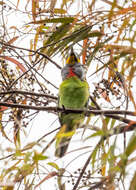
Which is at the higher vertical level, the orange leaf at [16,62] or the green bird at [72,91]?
the orange leaf at [16,62]

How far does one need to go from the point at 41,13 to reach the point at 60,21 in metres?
0.21

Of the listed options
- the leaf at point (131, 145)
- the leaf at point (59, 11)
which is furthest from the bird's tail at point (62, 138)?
the leaf at point (59, 11)

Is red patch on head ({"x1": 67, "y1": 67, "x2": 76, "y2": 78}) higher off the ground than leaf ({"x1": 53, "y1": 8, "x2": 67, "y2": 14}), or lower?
lower

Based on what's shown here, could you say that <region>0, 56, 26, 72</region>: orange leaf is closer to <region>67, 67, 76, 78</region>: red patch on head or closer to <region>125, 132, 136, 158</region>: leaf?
<region>67, 67, 76, 78</region>: red patch on head

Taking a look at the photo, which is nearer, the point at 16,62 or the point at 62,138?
the point at 62,138

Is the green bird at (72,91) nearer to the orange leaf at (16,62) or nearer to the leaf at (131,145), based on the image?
the orange leaf at (16,62)

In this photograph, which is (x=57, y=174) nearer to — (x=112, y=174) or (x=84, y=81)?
(x=112, y=174)

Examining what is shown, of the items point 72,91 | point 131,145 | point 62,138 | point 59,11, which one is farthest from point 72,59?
point 131,145

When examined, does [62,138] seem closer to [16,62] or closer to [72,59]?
[16,62]

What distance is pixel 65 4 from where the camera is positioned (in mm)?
2221

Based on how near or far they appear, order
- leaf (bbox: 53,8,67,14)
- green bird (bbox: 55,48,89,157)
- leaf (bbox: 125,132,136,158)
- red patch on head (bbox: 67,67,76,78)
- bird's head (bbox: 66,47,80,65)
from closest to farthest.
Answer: leaf (bbox: 125,132,136,158) < leaf (bbox: 53,8,67,14) < green bird (bbox: 55,48,89,157) < red patch on head (bbox: 67,67,76,78) < bird's head (bbox: 66,47,80,65)

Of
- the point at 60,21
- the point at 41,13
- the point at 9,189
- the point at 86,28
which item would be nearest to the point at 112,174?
the point at 9,189

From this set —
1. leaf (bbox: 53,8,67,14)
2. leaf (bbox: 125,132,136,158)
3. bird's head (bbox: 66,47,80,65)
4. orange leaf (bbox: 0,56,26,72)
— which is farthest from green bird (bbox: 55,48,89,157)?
leaf (bbox: 125,132,136,158)

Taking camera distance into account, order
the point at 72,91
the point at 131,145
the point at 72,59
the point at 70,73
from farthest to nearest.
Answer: the point at 72,59, the point at 70,73, the point at 72,91, the point at 131,145
